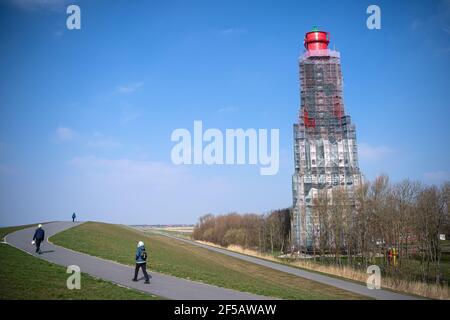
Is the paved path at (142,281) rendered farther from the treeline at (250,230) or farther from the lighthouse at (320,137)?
the lighthouse at (320,137)

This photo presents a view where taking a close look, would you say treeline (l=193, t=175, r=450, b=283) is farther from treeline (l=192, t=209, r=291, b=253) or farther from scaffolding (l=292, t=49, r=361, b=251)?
treeline (l=192, t=209, r=291, b=253)

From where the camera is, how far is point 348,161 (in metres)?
76.9

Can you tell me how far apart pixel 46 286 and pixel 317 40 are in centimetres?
8020

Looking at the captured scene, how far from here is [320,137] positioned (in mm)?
78438

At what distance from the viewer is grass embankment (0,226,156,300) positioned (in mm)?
13383

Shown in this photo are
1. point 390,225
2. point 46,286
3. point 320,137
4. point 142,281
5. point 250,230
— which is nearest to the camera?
point 46,286

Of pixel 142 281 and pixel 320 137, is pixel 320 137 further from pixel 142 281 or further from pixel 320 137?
pixel 142 281

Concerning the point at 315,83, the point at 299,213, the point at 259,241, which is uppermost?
the point at 315,83

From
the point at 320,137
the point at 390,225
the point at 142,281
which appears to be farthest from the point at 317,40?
the point at 142,281

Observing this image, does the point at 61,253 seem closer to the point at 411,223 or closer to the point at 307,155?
the point at 411,223
